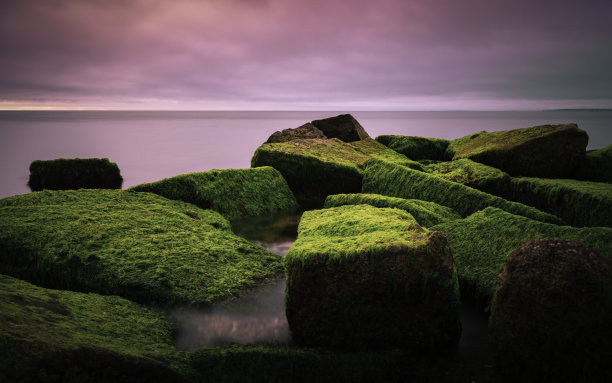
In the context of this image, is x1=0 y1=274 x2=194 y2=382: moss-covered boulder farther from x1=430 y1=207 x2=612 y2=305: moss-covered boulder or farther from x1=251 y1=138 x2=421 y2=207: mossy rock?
x1=251 y1=138 x2=421 y2=207: mossy rock

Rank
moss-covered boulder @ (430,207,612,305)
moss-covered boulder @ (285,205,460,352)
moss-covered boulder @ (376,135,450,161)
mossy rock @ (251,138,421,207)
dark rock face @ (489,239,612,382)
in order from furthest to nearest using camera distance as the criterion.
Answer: moss-covered boulder @ (376,135,450,161) < mossy rock @ (251,138,421,207) < moss-covered boulder @ (430,207,612,305) < moss-covered boulder @ (285,205,460,352) < dark rock face @ (489,239,612,382)

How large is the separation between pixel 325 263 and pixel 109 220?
390 cm

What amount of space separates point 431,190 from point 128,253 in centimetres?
558

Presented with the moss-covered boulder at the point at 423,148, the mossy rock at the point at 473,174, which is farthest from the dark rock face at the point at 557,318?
the moss-covered boulder at the point at 423,148

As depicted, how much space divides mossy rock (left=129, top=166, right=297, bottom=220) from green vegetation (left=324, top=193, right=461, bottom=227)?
206 cm

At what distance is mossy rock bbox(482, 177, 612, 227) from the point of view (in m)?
5.57

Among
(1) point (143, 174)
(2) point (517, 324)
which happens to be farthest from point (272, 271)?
(1) point (143, 174)

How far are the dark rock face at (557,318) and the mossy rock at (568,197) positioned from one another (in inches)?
133

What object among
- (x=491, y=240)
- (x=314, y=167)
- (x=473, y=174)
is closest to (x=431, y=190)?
(x=473, y=174)

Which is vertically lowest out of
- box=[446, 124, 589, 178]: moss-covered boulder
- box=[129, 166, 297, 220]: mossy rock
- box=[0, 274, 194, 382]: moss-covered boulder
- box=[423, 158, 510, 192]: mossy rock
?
box=[0, 274, 194, 382]: moss-covered boulder

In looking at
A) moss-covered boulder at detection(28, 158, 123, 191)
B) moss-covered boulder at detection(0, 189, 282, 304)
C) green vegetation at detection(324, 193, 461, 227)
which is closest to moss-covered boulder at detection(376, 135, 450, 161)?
green vegetation at detection(324, 193, 461, 227)

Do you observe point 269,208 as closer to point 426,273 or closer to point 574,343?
point 426,273

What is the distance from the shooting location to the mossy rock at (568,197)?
18.3 ft

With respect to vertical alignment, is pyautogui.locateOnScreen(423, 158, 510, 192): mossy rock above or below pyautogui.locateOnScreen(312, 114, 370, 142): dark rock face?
below
